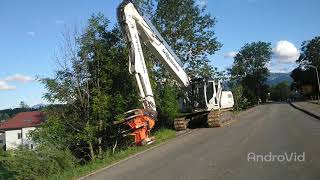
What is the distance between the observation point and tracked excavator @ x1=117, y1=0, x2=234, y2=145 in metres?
21.5

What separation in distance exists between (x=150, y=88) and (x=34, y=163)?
8016mm

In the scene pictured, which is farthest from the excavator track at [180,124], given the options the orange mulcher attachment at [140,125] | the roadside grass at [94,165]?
the orange mulcher attachment at [140,125]

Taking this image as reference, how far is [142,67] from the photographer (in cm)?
2291

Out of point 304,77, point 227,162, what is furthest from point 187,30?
point 304,77

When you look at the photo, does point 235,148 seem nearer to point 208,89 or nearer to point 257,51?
point 208,89

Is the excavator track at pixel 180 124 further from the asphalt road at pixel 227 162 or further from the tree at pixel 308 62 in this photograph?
the tree at pixel 308 62

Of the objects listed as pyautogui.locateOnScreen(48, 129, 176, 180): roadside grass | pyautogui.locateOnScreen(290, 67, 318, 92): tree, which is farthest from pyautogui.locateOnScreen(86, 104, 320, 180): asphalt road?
pyautogui.locateOnScreen(290, 67, 318, 92): tree

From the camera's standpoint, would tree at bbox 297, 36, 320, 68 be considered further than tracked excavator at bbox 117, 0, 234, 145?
Yes

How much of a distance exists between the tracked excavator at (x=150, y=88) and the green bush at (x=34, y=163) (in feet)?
12.6

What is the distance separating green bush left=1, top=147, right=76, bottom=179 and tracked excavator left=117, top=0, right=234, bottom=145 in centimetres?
384

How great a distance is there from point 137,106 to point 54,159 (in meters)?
Answer: 8.26

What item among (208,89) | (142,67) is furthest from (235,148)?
(208,89)

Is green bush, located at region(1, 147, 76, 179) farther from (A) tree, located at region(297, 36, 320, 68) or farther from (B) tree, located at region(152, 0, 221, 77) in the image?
(A) tree, located at region(297, 36, 320, 68)

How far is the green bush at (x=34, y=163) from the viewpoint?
17109 mm
